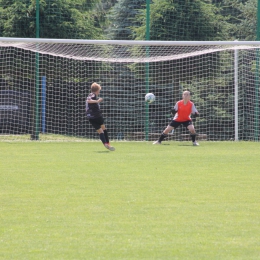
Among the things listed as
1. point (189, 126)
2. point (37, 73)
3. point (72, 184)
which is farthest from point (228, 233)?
point (37, 73)

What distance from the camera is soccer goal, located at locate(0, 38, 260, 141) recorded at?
1969 cm

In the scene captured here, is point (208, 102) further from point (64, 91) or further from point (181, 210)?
point (181, 210)

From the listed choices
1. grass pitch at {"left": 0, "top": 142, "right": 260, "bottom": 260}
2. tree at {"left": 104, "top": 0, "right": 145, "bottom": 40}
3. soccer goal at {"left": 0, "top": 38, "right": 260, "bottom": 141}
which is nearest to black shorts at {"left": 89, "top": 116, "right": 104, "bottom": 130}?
grass pitch at {"left": 0, "top": 142, "right": 260, "bottom": 260}

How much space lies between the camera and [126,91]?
20906 mm

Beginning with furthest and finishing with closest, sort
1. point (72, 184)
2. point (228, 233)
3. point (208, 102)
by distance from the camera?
point (208, 102), point (72, 184), point (228, 233)

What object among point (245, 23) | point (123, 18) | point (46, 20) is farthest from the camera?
point (123, 18)

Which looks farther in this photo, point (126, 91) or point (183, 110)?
point (126, 91)

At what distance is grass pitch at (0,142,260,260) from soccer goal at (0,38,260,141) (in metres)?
7.17

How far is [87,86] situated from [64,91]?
776mm

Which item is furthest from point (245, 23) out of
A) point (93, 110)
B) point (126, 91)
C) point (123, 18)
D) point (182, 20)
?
point (93, 110)

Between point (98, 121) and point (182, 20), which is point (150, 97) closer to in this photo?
point (182, 20)

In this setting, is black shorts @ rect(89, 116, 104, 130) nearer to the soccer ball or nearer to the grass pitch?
the grass pitch

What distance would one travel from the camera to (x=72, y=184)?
8.97m

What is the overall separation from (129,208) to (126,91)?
46.3 ft
